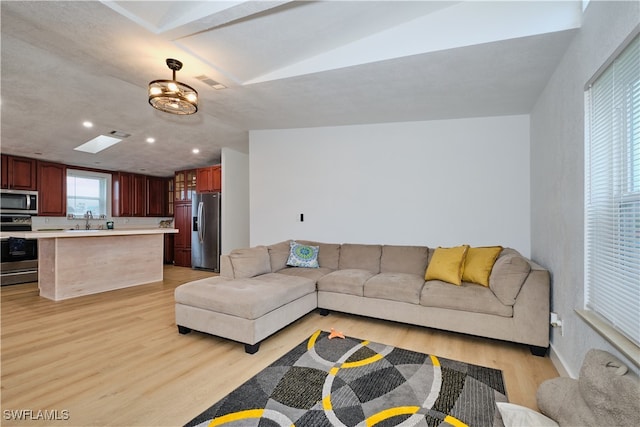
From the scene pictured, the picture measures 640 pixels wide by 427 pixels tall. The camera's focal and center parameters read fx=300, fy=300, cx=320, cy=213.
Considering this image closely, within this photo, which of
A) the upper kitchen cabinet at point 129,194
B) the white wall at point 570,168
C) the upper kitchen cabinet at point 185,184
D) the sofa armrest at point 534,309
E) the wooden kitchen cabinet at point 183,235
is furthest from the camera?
the upper kitchen cabinet at point 129,194

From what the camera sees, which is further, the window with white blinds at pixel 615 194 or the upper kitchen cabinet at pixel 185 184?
the upper kitchen cabinet at pixel 185 184

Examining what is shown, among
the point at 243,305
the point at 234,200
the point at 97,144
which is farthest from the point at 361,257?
the point at 97,144

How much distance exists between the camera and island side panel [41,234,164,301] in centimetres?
419

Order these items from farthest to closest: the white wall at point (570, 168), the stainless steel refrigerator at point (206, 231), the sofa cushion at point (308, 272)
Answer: the stainless steel refrigerator at point (206, 231), the sofa cushion at point (308, 272), the white wall at point (570, 168)

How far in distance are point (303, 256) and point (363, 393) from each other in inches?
87.2

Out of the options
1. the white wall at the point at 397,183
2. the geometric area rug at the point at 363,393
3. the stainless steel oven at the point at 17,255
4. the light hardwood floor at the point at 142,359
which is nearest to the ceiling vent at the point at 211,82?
the white wall at the point at 397,183

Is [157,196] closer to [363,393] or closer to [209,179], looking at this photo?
[209,179]

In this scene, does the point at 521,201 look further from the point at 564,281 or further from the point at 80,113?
the point at 80,113

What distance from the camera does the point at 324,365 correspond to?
232 centimetres

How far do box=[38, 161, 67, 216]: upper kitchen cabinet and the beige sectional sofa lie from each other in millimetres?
5034

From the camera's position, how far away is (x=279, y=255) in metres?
3.96

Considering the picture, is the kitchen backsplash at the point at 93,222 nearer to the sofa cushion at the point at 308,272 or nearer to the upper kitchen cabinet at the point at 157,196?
the upper kitchen cabinet at the point at 157,196

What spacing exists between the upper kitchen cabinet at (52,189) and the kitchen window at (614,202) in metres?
8.08

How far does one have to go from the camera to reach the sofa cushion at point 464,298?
8.78 feet
